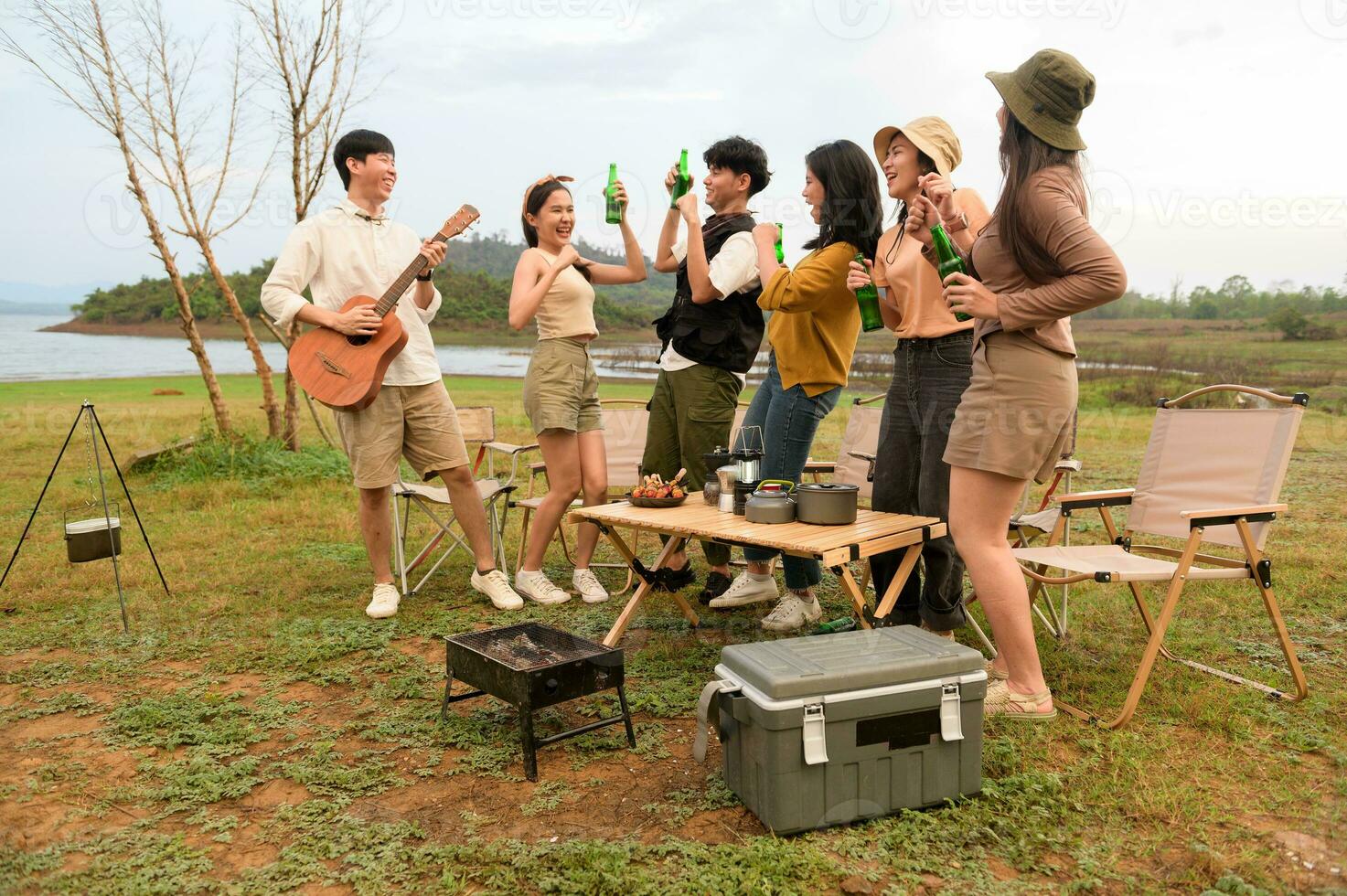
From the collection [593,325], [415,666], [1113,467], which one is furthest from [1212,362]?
[415,666]

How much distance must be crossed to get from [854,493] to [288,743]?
6.98 feet

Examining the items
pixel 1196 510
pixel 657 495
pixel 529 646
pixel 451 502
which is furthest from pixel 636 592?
pixel 1196 510

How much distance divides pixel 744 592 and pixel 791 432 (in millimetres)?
920

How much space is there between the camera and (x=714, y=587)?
458 centimetres

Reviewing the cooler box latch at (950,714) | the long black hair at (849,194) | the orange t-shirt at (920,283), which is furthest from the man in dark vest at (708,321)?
the cooler box latch at (950,714)

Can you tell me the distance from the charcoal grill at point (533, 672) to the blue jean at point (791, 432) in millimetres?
1124

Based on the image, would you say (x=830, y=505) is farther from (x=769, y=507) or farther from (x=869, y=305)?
(x=869, y=305)

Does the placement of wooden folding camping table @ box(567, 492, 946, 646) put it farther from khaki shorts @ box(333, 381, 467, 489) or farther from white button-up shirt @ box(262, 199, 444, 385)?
white button-up shirt @ box(262, 199, 444, 385)

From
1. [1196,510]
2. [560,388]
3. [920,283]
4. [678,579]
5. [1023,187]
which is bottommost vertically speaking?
[678,579]

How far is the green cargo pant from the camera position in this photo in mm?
4207

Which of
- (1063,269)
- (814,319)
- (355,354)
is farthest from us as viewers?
(355,354)

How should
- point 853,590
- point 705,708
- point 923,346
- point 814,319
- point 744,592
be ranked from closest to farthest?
point 705,708 < point 853,590 < point 923,346 < point 814,319 < point 744,592

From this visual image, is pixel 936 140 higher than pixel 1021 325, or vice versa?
pixel 936 140

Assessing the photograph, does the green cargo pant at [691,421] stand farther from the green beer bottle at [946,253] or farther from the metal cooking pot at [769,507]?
the green beer bottle at [946,253]
